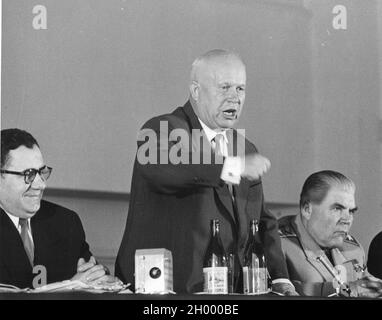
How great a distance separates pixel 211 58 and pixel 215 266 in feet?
2.36

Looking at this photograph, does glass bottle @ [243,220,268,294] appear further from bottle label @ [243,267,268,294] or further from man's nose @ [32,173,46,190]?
man's nose @ [32,173,46,190]

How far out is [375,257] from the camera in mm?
4395

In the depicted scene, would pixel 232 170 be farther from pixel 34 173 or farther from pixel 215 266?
pixel 34 173

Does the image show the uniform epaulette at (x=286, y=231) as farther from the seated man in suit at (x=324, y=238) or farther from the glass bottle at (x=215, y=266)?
the glass bottle at (x=215, y=266)

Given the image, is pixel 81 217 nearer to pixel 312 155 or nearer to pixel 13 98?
pixel 13 98

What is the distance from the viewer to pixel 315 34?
4.47m

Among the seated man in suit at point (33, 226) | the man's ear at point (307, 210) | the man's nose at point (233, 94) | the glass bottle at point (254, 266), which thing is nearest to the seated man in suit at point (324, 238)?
the man's ear at point (307, 210)

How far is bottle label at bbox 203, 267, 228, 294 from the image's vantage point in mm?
4113

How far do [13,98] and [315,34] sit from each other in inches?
42.1

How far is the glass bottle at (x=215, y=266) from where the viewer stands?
13.5 feet
